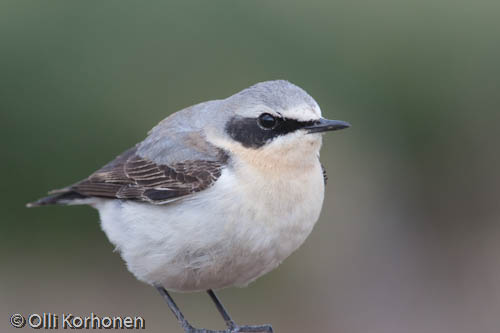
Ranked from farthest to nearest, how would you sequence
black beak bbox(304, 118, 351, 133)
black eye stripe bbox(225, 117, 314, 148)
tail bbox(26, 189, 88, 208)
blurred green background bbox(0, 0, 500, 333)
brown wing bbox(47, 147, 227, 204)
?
1. blurred green background bbox(0, 0, 500, 333)
2. tail bbox(26, 189, 88, 208)
3. brown wing bbox(47, 147, 227, 204)
4. black eye stripe bbox(225, 117, 314, 148)
5. black beak bbox(304, 118, 351, 133)

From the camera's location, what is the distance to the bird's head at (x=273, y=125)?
4.27 m

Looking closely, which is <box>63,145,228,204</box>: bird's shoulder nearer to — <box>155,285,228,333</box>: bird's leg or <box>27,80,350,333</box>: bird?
<box>27,80,350,333</box>: bird

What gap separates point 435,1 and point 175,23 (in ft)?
11.6

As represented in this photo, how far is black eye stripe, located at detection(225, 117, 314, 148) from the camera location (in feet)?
14.1

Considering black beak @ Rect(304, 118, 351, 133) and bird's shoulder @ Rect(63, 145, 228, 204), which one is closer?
black beak @ Rect(304, 118, 351, 133)

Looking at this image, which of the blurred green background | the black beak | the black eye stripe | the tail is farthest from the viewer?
the blurred green background

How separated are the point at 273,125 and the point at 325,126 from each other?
31cm

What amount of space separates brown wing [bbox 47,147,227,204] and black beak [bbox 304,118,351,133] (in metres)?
0.60

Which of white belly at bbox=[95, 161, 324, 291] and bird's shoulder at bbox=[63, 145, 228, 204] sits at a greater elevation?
bird's shoulder at bbox=[63, 145, 228, 204]

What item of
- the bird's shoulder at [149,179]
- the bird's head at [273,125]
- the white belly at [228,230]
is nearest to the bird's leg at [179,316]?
the white belly at [228,230]

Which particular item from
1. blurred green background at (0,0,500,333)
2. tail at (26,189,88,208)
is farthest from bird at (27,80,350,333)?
blurred green background at (0,0,500,333)

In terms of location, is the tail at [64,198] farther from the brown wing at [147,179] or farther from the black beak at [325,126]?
the black beak at [325,126]

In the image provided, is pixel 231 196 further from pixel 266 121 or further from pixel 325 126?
pixel 325 126

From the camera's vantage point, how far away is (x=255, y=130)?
4.46 metres
